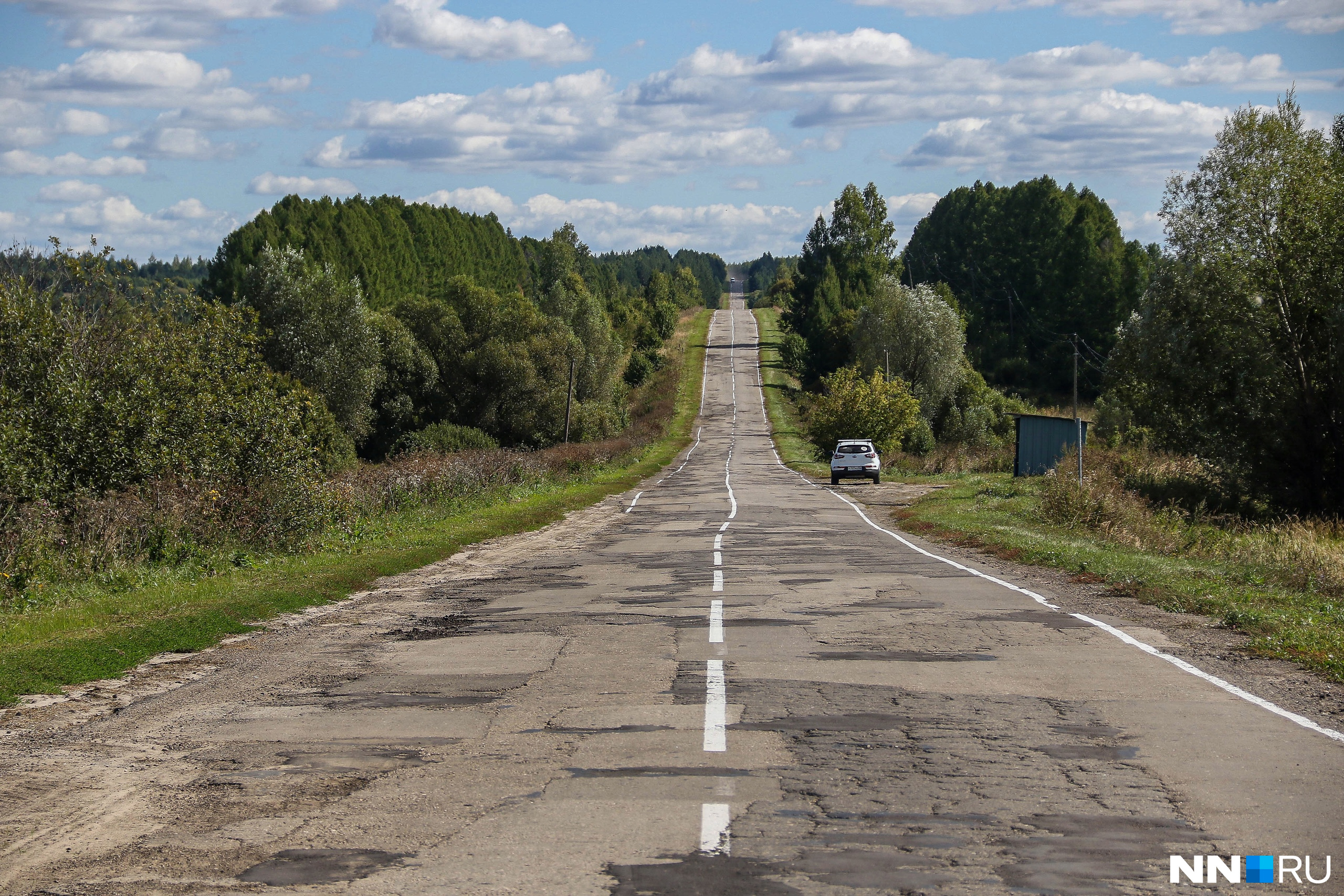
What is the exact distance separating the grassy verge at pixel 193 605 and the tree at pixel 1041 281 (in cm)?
9502

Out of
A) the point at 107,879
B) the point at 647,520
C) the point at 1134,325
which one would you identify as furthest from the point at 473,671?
the point at 1134,325

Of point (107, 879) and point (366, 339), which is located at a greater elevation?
point (366, 339)

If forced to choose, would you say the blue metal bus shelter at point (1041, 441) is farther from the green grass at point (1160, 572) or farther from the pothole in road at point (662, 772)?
the pothole in road at point (662, 772)

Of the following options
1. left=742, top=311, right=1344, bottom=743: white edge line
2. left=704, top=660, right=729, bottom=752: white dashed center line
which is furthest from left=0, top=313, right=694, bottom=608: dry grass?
left=742, top=311, right=1344, bottom=743: white edge line

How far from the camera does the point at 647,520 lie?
29141 millimetres

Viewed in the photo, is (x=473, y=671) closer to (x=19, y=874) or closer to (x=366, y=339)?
(x=19, y=874)

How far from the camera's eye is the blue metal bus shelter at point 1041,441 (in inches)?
1630

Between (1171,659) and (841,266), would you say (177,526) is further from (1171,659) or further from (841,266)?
(841,266)

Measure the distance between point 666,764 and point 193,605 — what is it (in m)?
8.37

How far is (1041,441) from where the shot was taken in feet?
139

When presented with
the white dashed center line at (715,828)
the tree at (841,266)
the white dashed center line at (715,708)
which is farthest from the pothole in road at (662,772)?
the tree at (841,266)

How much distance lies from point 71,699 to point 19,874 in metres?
4.11

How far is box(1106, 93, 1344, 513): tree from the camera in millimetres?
34375

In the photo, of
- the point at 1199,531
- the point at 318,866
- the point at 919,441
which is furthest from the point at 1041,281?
the point at 318,866
